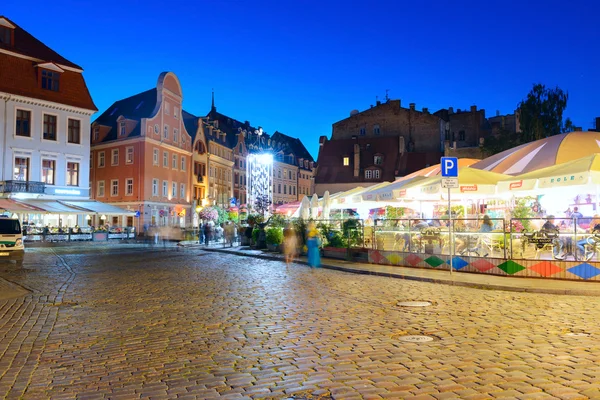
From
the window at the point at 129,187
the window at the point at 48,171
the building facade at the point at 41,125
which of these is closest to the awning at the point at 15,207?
the building facade at the point at 41,125

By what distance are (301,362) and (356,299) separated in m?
5.52

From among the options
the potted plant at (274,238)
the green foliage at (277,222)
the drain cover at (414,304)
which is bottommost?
the drain cover at (414,304)

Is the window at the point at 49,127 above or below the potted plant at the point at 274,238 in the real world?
above

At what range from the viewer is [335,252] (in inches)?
933

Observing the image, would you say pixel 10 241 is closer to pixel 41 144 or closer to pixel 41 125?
pixel 41 144

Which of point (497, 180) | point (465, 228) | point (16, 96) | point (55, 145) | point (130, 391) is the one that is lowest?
point (130, 391)

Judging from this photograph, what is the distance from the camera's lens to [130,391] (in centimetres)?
571

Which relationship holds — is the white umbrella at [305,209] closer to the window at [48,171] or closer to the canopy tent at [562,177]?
the canopy tent at [562,177]

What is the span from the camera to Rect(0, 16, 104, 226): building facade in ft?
135

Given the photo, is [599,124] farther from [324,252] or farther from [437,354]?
[437,354]

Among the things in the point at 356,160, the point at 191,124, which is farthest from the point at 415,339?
the point at 191,124

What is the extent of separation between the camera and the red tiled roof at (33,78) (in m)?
41.2

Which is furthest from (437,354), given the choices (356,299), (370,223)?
(370,223)

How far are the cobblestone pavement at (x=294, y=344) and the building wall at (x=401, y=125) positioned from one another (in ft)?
176
